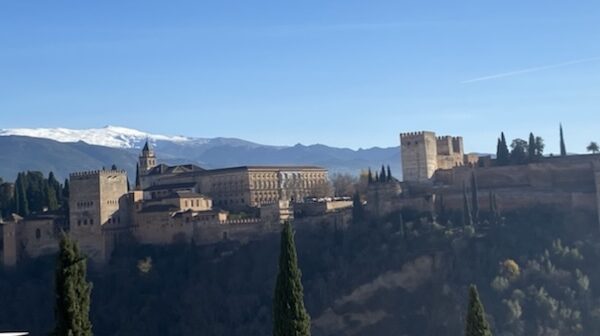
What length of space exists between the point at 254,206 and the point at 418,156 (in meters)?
12.4

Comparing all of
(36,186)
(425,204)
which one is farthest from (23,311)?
(425,204)

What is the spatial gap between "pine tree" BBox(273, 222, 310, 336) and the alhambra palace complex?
30339mm

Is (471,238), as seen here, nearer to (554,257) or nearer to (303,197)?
(554,257)

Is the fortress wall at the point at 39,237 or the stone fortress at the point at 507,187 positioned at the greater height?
the stone fortress at the point at 507,187

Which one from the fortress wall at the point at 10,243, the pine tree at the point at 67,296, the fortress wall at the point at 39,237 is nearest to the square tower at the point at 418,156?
the fortress wall at the point at 39,237

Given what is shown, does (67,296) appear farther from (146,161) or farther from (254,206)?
(146,161)

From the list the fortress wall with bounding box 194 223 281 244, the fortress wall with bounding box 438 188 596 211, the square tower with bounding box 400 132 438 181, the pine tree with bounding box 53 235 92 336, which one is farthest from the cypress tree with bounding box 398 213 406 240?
the pine tree with bounding box 53 235 92 336

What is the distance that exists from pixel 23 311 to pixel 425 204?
86.6 feet

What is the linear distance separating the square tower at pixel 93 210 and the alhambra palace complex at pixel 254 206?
0.22 ft

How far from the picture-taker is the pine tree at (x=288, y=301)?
2441cm

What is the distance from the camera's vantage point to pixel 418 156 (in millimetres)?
61938

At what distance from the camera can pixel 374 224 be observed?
54.2m

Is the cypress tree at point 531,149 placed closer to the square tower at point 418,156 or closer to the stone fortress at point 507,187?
the stone fortress at point 507,187

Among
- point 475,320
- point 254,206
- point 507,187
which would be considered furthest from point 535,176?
point 475,320
